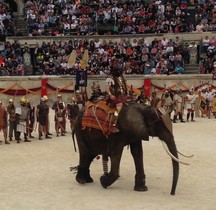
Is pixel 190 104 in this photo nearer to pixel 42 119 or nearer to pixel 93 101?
pixel 42 119

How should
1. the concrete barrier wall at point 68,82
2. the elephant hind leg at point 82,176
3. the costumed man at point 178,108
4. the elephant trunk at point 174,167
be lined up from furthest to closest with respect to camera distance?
the concrete barrier wall at point 68,82 < the costumed man at point 178,108 < the elephant hind leg at point 82,176 < the elephant trunk at point 174,167

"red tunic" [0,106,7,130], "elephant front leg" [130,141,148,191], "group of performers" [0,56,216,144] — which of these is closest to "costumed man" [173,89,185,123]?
"group of performers" [0,56,216,144]

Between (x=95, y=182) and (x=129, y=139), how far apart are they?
1595 mm

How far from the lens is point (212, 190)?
1205cm

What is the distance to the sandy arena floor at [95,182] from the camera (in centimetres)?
1098

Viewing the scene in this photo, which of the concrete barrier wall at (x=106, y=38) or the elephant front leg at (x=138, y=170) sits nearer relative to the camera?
the elephant front leg at (x=138, y=170)

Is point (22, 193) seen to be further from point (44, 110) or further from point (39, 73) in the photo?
point (39, 73)

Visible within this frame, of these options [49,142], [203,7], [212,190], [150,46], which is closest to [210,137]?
[49,142]

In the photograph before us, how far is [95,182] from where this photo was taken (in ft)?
42.7

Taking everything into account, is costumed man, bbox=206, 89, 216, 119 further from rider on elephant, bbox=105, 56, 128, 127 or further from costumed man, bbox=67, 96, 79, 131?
rider on elephant, bbox=105, 56, 128, 127

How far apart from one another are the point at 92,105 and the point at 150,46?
21.6 m

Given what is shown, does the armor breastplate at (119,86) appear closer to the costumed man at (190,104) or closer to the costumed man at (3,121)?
the costumed man at (3,121)

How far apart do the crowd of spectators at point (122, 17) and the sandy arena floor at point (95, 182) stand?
58.3 ft

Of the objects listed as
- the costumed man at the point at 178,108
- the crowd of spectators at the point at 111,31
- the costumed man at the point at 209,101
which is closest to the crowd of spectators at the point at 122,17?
the crowd of spectators at the point at 111,31
